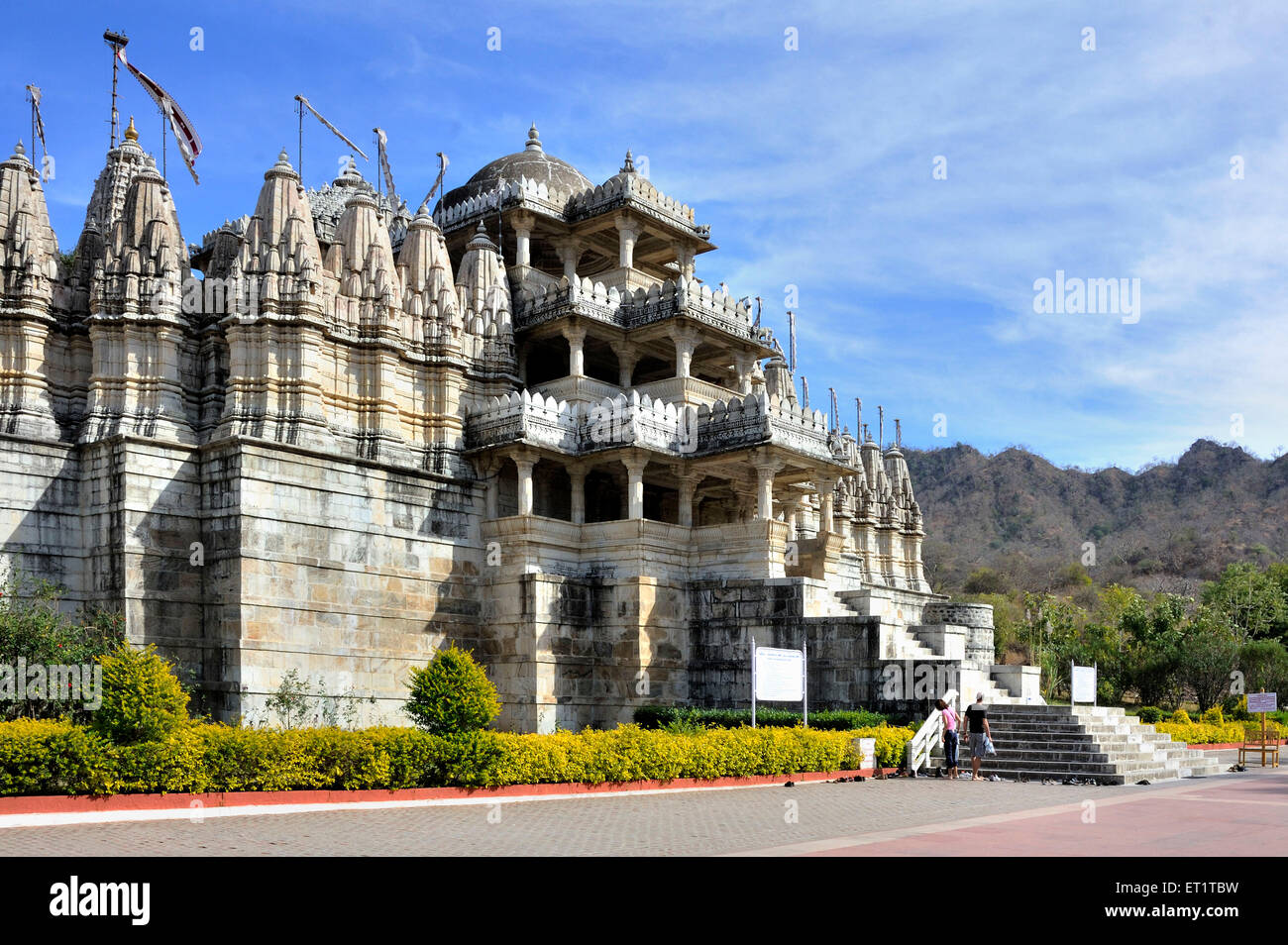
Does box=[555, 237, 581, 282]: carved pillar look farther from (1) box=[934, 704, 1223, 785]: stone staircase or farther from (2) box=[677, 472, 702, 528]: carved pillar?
(1) box=[934, 704, 1223, 785]: stone staircase

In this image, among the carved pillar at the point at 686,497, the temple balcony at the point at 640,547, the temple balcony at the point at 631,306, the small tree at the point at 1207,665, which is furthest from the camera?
the small tree at the point at 1207,665

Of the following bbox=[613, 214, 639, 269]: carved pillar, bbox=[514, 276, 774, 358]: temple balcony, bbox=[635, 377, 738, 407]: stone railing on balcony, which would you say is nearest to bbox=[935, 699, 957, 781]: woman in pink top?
bbox=[635, 377, 738, 407]: stone railing on balcony

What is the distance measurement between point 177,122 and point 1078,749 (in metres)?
29.3

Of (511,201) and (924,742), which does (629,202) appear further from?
(924,742)

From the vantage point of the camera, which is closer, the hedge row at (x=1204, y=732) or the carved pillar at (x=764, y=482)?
the carved pillar at (x=764, y=482)

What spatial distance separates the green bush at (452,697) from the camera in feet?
61.6

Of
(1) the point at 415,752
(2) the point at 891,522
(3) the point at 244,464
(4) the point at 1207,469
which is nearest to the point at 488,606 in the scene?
(3) the point at 244,464


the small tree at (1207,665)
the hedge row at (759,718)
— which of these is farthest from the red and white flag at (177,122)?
the small tree at (1207,665)

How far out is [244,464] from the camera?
2594 centimetres

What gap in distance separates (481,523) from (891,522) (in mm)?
25179

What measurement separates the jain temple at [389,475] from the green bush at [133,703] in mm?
8280

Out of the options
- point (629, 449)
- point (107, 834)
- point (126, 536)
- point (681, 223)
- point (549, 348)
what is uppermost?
point (681, 223)

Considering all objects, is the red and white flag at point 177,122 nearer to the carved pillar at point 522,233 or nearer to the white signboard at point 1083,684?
the carved pillar at point 522,233

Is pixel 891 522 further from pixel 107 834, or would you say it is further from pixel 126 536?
pixel 107 834
